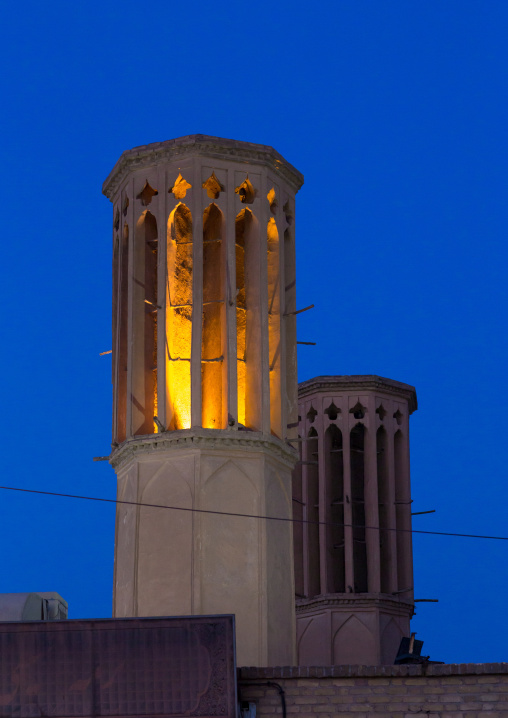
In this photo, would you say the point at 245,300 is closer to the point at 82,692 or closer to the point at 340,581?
the point at 82,692

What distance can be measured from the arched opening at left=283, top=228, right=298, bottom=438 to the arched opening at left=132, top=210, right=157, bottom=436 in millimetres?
1924

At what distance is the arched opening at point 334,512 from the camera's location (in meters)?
28.2

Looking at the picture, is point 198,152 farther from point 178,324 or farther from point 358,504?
point 358,504

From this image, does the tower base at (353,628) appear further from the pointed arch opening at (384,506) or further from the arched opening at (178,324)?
the arched opening at (178,324)

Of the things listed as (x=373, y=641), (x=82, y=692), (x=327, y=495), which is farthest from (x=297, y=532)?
(x=82, y=692)

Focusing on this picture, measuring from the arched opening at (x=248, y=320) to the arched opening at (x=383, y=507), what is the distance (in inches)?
403

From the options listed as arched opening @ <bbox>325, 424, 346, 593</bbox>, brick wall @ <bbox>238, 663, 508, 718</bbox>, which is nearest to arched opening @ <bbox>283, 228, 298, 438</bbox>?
brick wall @ <bbox>238, 663, 508, 718</bbox>

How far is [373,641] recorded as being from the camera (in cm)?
2720

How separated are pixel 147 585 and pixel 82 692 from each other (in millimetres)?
2869

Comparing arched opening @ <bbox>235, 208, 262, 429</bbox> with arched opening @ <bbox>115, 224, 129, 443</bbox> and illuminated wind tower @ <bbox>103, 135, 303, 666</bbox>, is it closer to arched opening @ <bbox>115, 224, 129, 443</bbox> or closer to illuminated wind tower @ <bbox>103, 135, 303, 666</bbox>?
illuminated wind tower @ <bbox>103, 135, 303, 666</bbox>

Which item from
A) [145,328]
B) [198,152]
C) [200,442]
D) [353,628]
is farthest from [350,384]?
[200,442]

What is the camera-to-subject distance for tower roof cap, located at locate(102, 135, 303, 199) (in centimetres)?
1812

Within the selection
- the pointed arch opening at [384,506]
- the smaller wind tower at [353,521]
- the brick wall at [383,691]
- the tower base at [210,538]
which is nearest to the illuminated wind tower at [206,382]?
the tower base at [210,538]

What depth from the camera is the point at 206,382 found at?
17828 mm
